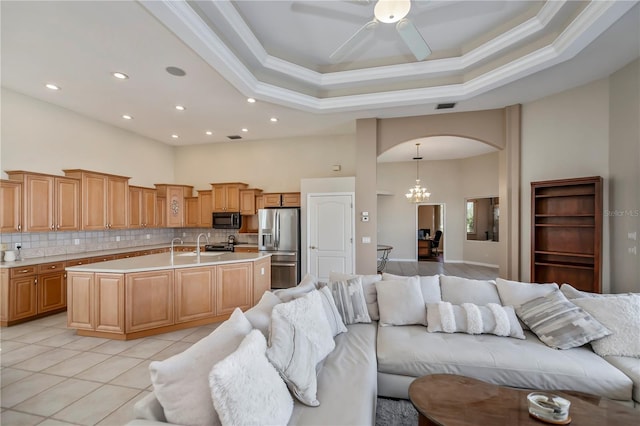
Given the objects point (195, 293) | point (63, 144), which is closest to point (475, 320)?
point (195, 293)

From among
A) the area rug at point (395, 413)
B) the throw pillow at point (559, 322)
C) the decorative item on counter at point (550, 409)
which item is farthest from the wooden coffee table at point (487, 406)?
the throw pillow at point (559, 322)

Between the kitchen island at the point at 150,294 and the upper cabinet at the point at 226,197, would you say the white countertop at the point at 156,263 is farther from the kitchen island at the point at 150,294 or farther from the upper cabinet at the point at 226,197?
the upper cabinet at the point at 226,197

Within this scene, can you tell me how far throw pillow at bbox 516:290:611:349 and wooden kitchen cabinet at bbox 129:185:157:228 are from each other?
675cm

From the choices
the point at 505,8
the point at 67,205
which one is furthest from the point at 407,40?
the point at 67,205

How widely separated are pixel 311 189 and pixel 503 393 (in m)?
4.70

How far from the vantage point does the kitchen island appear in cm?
348

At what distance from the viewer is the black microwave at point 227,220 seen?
256 inches

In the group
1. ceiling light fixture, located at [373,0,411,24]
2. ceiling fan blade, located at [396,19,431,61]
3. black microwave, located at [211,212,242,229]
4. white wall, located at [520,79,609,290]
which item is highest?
ceiling fan blade, located at [396,19,431,61]

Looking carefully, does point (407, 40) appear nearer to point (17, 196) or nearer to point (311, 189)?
point (311, 189)

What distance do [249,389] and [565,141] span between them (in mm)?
5374

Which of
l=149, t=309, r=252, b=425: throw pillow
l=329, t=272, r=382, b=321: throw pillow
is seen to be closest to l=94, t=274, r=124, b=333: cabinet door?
l=329, t=272, r=382, b=321: throw pillow

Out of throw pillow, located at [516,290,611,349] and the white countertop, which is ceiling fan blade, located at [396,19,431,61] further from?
the white countertop

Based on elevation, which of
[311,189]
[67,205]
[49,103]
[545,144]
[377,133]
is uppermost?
[49,103]

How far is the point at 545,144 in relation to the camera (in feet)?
14.5
